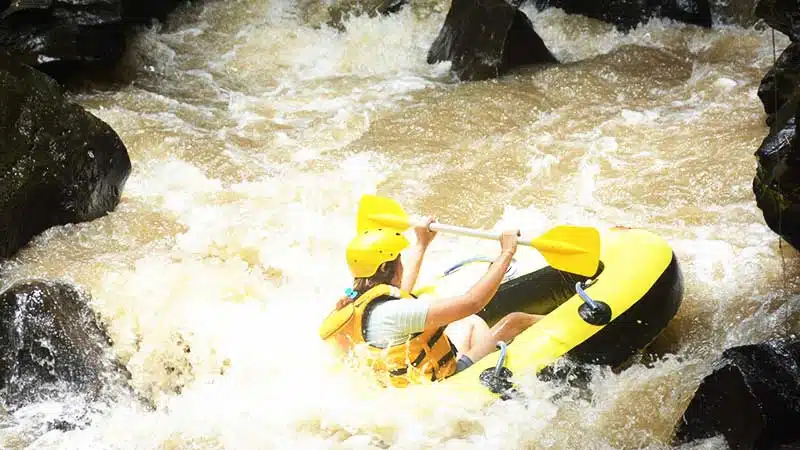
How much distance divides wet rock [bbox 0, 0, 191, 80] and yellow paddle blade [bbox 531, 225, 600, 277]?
5.46 meters

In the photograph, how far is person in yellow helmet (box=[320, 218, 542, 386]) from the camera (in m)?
3.60

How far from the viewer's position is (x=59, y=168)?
5.51 meters

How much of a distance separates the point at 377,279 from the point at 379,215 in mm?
352

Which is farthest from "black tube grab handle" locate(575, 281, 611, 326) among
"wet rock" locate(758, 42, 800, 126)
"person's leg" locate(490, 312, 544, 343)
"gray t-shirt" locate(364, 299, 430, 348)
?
"wet rock" locate(758, 42, 800, 126)

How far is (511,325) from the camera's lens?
157 inches

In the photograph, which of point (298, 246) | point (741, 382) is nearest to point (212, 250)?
point (298, 246)

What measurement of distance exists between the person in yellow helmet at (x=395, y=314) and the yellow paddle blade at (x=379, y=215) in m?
0.08

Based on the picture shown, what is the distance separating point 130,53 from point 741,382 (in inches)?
273

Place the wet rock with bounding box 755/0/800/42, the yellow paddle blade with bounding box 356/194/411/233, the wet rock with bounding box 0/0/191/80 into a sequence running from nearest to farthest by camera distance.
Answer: the yellow paddle blade with bounding box 356/194/411/233 → the wet rock with bounding box 755/0/800/42 → the wet rock with bounding box 0/0/191/80

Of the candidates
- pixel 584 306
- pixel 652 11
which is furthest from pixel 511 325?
pixel 652 11

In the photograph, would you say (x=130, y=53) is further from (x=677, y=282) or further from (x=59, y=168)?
(x=677, y=282)

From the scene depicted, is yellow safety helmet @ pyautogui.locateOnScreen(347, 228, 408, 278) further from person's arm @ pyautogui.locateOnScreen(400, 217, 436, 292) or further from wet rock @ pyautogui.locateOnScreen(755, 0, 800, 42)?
wet rock @ pyautogui.locateOnScreen(755, 0, 800, 42)

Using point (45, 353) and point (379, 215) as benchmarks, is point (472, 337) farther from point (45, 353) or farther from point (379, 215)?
point (45, 353)

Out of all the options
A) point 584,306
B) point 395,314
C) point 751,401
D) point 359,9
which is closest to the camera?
point 751,401
